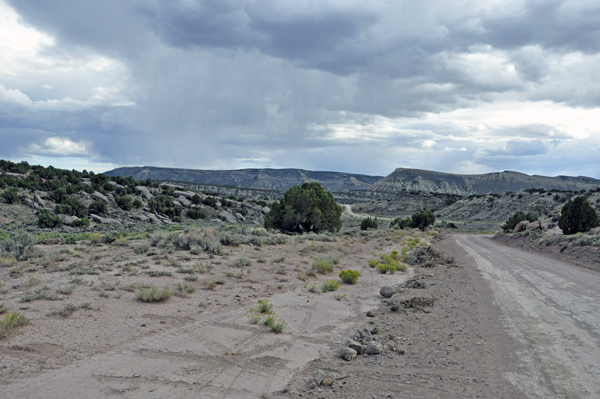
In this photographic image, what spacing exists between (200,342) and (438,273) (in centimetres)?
1270

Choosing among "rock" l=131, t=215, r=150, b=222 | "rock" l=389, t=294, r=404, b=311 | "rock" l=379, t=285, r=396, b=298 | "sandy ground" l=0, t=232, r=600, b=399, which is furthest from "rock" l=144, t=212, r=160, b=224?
"rock" l=389, t=294, r=404, b=311

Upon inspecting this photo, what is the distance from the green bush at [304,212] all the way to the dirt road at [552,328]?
64.7ft

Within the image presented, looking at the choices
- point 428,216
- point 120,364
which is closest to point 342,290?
point 120,364

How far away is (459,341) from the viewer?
7.50 metres

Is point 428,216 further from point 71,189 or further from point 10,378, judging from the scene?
point 10,378

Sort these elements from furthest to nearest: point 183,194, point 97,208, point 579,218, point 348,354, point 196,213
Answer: point 183,194 < point 196,213 < point 97,208 < point 579,218 < point 348,354

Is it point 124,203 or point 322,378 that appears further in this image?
point 124,203

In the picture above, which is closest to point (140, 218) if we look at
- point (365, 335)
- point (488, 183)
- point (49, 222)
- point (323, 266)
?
point (49, 222)

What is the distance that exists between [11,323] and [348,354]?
6758 mm

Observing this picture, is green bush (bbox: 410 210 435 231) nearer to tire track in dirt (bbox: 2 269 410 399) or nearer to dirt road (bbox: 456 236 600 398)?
dirt road (bbox: 456 236 600 398)

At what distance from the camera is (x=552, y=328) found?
317 inches

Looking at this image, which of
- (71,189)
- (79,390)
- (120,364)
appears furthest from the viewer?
(71,189)

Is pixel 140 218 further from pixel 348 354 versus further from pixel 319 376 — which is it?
pixel 319 376

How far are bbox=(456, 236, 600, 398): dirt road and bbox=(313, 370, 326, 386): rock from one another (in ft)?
9.72
